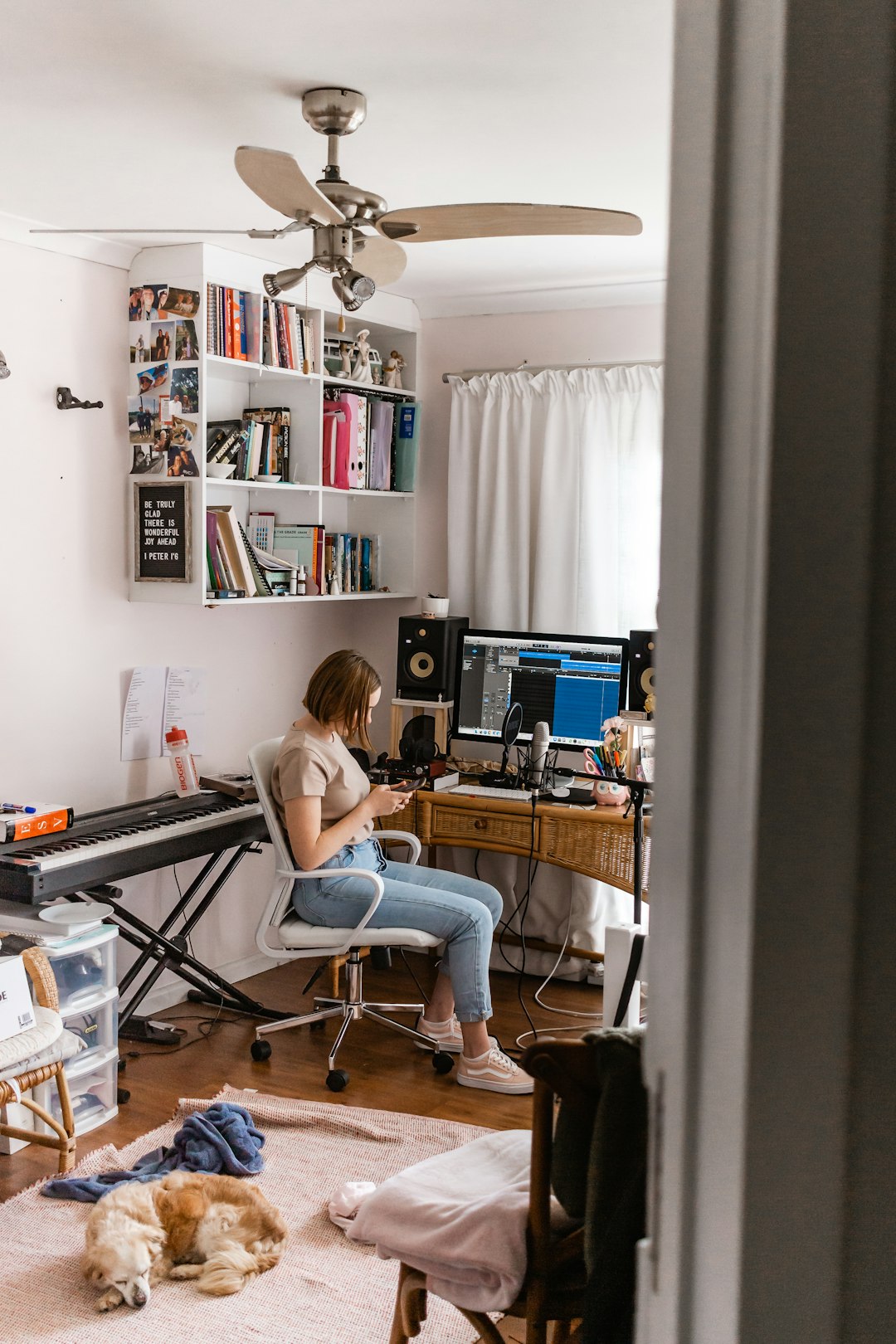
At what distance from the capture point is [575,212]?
7.14 feet

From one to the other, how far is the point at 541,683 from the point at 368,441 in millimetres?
1146

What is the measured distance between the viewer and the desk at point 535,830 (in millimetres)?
3576

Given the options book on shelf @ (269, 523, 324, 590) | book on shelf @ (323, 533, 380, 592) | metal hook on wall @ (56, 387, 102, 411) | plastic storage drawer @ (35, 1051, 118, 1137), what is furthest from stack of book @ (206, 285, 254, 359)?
plastic storage drawer @ (35, 1051, 118, 1137)

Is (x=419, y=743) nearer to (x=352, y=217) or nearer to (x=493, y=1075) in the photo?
(x=493, y=1075)

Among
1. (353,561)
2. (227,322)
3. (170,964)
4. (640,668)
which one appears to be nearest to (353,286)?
(227,322)

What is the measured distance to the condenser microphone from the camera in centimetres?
389

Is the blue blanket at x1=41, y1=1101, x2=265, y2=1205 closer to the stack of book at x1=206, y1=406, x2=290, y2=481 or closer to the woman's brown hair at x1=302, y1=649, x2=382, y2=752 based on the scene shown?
the woman's brown hair at x1=302, y1=649, x2=382, y2=752

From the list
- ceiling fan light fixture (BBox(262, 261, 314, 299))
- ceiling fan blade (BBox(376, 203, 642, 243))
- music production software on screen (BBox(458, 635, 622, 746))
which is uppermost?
ceiling fan blade (BBox(376, 203, 642, 243))

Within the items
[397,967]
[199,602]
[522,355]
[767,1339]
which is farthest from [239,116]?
[397,967]

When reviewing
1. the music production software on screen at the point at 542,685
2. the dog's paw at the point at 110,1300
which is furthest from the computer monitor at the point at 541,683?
the dog's paw at the point at 110,1300

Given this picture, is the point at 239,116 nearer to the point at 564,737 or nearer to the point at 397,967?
the point at 564,737

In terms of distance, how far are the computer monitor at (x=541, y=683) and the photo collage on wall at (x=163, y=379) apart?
1.29m

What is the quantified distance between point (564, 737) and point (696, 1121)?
141 inches

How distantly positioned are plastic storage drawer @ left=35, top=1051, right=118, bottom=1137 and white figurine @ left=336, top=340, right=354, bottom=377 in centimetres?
246
